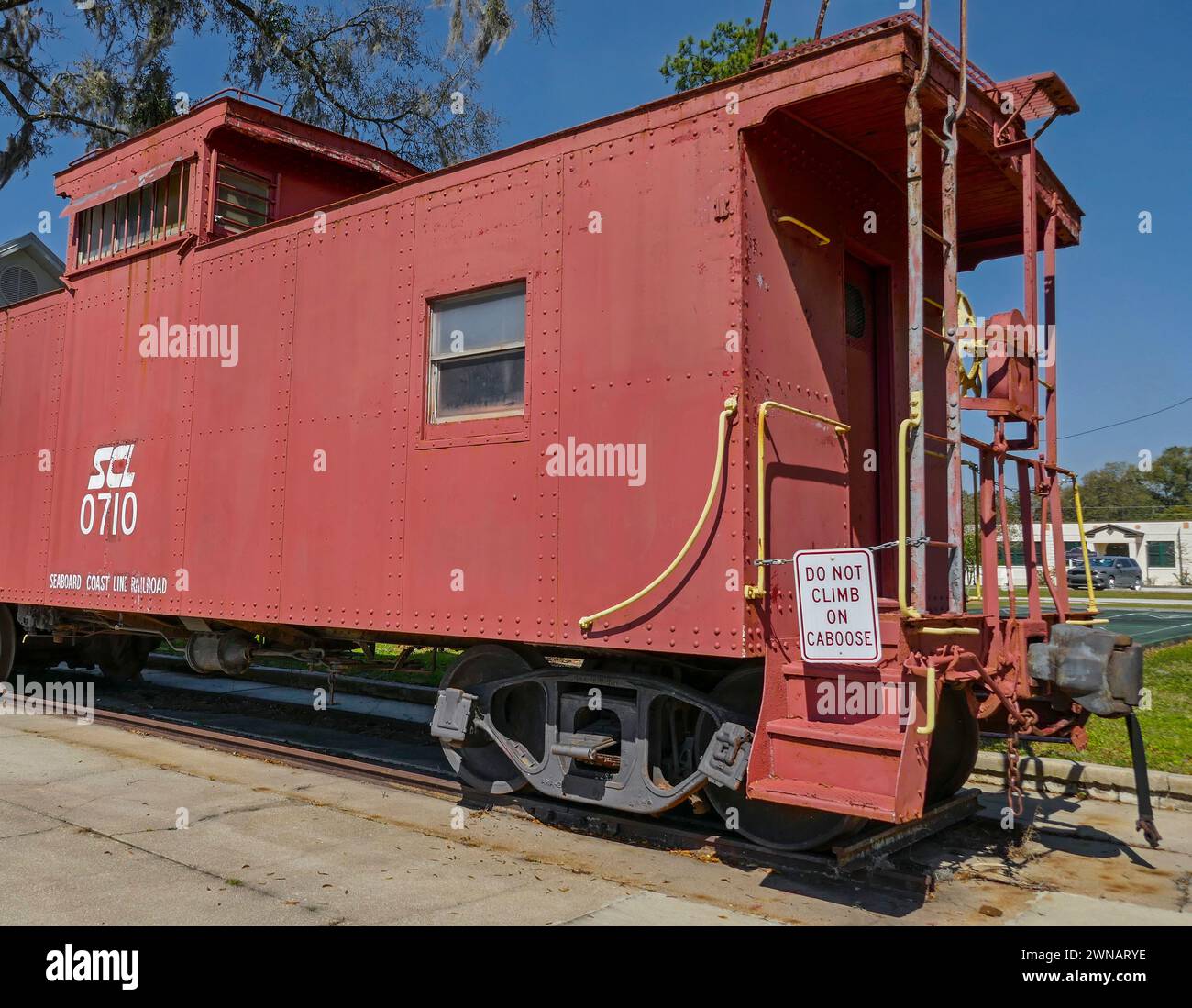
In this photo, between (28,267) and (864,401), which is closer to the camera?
(864,401)

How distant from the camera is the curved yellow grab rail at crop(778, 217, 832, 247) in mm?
5105

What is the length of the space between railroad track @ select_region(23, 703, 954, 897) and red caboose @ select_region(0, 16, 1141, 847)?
0.14 m

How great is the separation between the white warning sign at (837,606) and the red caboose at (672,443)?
18mm

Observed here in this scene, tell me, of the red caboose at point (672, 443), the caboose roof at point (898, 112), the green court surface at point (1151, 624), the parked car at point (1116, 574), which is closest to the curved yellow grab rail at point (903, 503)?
the red caboose at point (672, 443)

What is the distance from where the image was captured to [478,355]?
19.6 ft

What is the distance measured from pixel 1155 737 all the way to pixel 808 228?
5.34 meters

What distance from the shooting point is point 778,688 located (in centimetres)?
475

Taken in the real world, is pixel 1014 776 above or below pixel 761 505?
below

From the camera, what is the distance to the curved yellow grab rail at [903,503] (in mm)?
4332

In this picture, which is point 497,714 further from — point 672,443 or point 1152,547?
point 1152,547

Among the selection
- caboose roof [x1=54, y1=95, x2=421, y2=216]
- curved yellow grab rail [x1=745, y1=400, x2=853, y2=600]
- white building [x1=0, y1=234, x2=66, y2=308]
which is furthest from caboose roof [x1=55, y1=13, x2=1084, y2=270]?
white building [x1=0, y1=234, x2=66, y2=308]

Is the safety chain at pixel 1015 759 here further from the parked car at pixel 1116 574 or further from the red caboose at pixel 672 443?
the parked car at pixel 1116 574

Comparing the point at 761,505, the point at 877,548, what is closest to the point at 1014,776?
the point at 877,548
